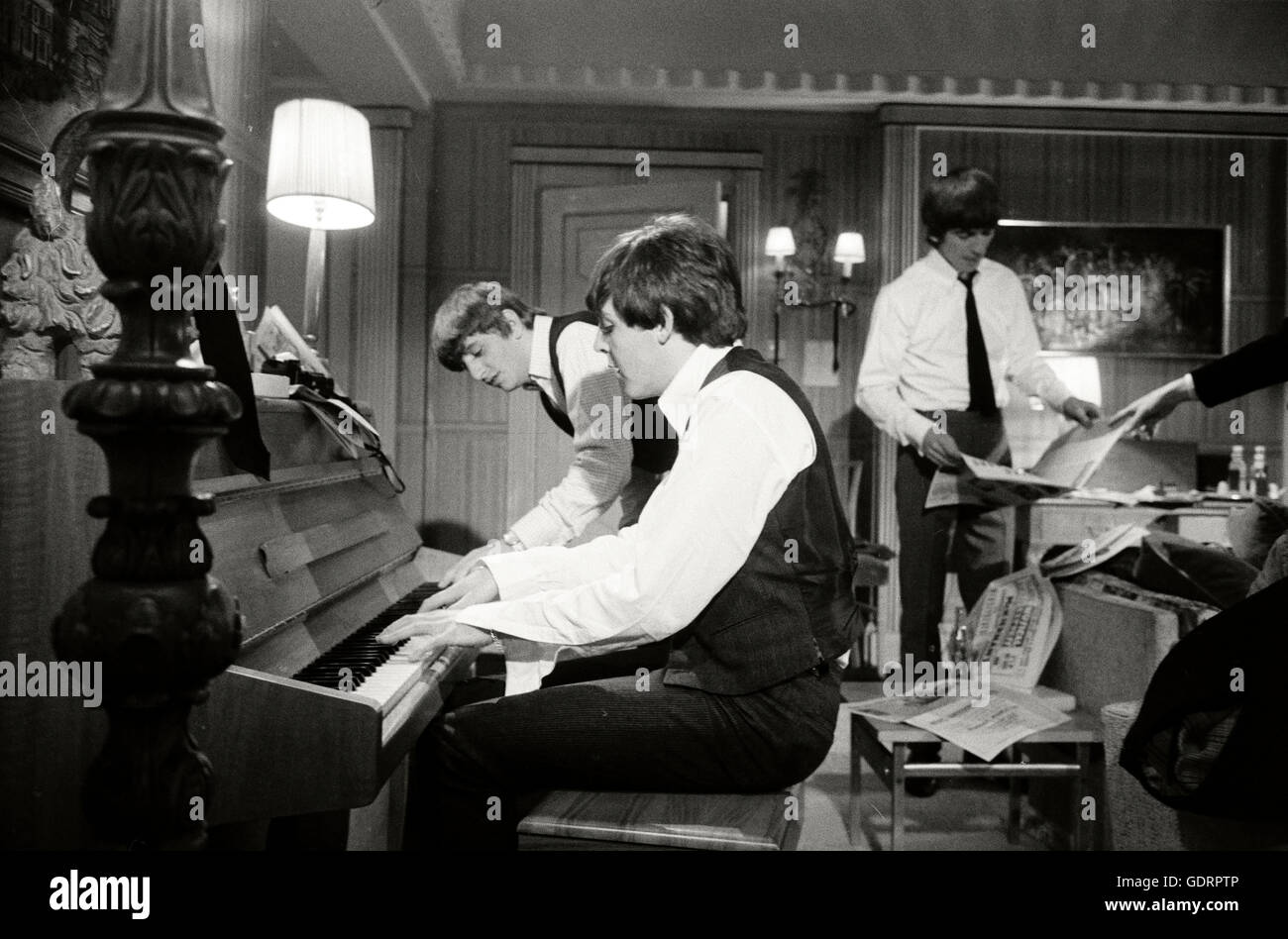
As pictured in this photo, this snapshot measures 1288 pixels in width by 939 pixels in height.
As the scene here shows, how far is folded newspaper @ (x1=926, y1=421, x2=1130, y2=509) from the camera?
2.46 metres

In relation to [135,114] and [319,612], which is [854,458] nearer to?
[319,612]

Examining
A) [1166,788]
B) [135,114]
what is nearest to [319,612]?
[135,114]

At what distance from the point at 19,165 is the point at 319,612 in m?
0.82

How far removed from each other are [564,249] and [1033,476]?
125 inches

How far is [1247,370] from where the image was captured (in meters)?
1.86

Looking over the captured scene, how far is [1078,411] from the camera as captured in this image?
9.54ft

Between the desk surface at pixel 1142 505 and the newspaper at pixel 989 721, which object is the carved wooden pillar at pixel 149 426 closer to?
the newspaper at pixel 989 721

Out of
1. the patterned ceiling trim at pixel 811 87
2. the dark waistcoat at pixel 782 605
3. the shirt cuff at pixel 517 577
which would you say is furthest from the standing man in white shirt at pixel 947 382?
the patterned ceiling trim at pixel 811 87

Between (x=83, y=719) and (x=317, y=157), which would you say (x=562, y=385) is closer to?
(x=317, y=157)

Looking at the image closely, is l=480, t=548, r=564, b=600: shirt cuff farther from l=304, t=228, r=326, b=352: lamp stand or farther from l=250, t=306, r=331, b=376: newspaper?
l=304, t=228, r=326, b=352: lamp stand

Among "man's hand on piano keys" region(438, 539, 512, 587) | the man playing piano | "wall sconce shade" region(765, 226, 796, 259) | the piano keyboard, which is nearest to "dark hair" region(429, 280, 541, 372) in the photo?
the man playing piano

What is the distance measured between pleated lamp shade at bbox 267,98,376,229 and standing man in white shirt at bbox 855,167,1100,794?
5.39ft

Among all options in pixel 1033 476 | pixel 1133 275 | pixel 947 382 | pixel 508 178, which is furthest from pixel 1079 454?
pixel 508 178

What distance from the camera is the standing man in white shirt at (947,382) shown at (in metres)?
2.96
